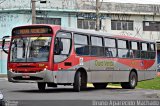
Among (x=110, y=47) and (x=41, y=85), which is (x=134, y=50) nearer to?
(x=110, y=47)

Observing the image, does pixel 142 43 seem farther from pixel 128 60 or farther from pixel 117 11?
pixel 117 11

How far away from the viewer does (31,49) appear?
21.1 metres

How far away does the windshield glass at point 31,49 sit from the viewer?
2089cm

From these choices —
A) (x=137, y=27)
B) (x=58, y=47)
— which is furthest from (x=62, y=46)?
(x=137, y=27)

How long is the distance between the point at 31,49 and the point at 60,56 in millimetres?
1305

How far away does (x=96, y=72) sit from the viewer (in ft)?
78.2

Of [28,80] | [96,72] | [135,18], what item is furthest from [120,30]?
[28,80]

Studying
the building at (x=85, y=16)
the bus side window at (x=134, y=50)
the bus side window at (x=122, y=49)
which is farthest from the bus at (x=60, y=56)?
the building at (x=85, y=16)

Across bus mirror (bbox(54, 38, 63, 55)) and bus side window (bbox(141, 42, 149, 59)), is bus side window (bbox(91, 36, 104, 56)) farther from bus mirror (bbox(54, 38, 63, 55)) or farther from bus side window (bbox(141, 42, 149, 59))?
bus side window (bbox(141, 42, 149, 59))

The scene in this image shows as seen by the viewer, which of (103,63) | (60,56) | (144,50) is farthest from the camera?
(144,50)

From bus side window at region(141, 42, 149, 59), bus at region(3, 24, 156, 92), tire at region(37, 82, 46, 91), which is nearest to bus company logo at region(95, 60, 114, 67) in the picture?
bus at region(3, 24, 156, 92)

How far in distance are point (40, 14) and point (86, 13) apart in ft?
16.8

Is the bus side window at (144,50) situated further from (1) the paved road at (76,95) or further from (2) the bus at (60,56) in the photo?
(1) the paved road at (76,95)

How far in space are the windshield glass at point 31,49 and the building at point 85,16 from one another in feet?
87.1
